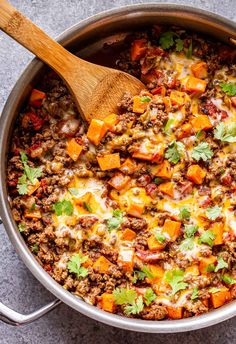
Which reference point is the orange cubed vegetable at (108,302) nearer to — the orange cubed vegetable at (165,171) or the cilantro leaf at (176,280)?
the cilantro leaf at (176,280)

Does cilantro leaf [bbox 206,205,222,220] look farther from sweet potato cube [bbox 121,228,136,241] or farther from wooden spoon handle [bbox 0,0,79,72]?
wooden spoon handle [bbox 0,0,79,72]

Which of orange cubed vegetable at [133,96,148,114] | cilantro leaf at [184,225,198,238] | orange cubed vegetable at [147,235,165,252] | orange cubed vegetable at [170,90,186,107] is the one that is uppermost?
orange cubed vegetable at [170,90,186,107]

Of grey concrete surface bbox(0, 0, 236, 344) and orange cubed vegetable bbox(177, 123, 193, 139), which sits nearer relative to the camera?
orange cubed vegetable bbox(177, 123, 193, 139)

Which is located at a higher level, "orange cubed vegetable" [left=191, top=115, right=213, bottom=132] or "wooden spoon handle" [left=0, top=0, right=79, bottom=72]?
"wooden spoon handle" [left=0, top=0, right=79, bottom=72]

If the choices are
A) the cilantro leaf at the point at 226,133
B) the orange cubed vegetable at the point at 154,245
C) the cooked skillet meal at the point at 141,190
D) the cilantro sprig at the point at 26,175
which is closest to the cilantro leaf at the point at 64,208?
the cooked skillet meal at the point at 141,190

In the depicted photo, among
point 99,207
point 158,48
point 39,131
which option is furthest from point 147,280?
point 158,48

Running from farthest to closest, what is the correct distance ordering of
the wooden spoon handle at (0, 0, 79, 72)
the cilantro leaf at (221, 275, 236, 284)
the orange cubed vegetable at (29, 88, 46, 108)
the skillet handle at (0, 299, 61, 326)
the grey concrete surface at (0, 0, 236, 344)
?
the grey concrete surface at (0, 0, 236, 344) → the orange cubed vegetable at (29, 88, 46, 108) → the cilantro leaf at (221, 275, 236, 284) → the skillet handle at (0, 299, 61, 326) → the wooden spoon handle at (0, 0, 79, 72)

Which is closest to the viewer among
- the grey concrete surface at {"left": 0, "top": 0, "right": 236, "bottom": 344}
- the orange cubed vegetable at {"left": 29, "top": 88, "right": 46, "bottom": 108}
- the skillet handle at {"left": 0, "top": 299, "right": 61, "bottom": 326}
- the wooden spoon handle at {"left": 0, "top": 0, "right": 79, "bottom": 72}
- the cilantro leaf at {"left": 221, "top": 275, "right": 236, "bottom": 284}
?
the wooden spoon handle at {"left": 0, "top": 0, "right": 79, "bottom": 72}

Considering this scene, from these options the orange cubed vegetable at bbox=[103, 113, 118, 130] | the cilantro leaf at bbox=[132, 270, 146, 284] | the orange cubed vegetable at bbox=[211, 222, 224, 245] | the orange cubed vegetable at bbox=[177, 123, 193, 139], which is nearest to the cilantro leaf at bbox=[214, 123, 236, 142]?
the orange cubed vegetable at bbox=[177, 123, 193, 139]

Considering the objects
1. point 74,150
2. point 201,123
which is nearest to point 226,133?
point 201,123
